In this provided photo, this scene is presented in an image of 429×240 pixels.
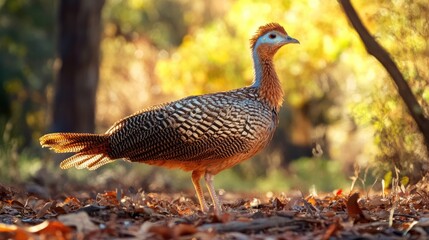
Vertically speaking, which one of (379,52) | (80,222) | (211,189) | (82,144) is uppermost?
(379,52)

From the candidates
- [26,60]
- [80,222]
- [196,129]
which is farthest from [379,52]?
[26,60]

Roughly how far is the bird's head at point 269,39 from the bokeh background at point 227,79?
1043 mm

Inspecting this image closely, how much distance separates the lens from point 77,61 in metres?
19.1

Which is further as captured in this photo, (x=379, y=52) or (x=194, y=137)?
(x=194, y=137)

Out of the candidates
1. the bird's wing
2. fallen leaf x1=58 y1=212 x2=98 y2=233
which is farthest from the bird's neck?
fallen leaf x1=58 y1=212 x2=98 y2=233

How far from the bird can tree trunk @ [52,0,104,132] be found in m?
10.7

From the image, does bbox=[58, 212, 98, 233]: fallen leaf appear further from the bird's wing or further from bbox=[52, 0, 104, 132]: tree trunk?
bbox=[52, 0, 104, 132]: tree trunk

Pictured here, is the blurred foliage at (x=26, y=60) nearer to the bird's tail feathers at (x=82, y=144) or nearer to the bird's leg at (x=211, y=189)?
the bird's tail feathers at (x=82, y=144)

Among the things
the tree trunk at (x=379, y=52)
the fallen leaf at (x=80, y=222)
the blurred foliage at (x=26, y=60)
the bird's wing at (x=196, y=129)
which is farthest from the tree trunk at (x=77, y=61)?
the fallen leaf at (x=80, y=222)

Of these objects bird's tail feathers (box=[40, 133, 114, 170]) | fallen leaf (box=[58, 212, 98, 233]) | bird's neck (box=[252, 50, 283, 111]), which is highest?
bird's neck (box=[252, 50, 283, 111])

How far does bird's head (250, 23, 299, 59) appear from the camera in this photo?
9.00 meters

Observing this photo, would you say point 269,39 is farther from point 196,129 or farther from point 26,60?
point 26,60

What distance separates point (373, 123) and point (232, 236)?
432cm

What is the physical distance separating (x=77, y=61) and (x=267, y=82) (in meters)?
10.8
